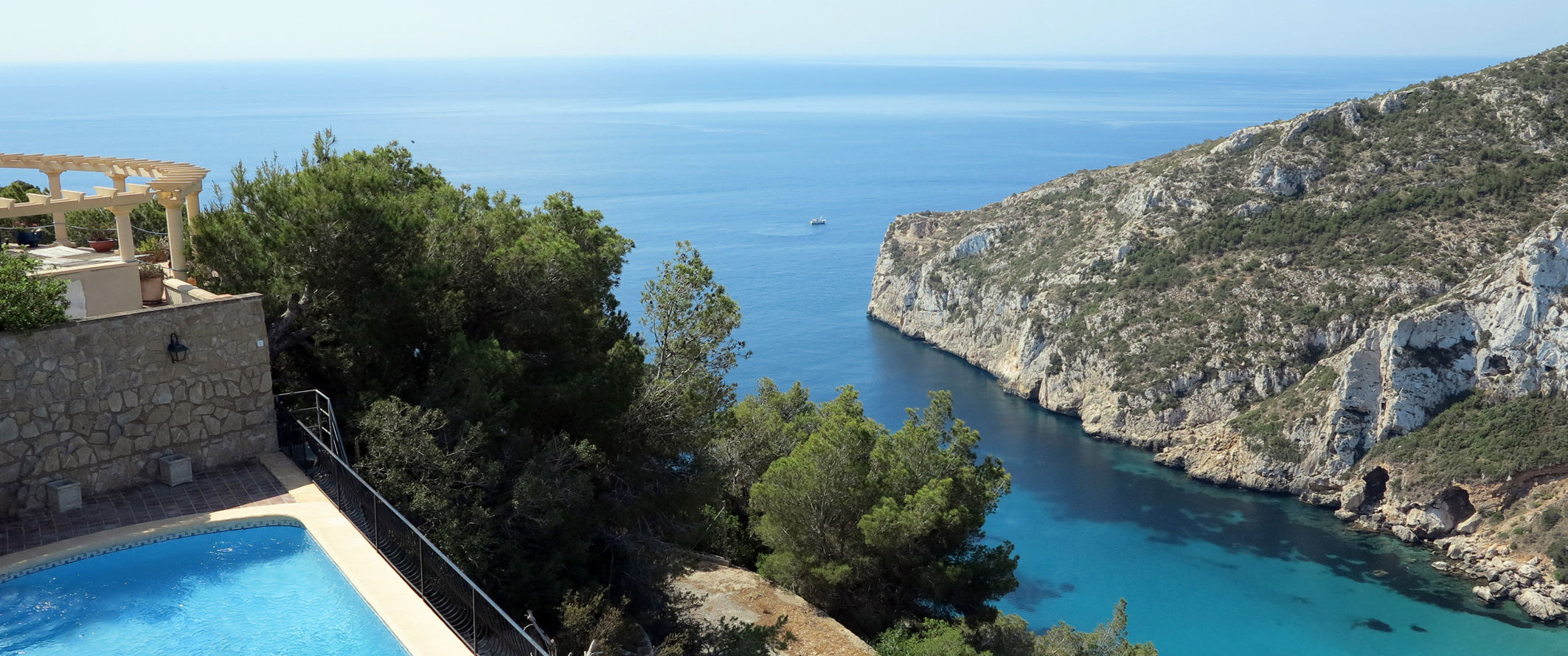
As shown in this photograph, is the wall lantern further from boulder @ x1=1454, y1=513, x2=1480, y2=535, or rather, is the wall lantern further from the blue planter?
boulder @ x1=1454, y1=513, x2=1480, y2=535

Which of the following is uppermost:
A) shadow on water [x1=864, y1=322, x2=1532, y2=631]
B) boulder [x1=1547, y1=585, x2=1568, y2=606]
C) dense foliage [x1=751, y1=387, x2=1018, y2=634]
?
dense foliage [x1=751, y1=387, x2=1018, y2=634]

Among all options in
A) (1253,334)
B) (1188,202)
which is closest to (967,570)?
(1253,334)

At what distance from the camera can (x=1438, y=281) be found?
41250 millimetres

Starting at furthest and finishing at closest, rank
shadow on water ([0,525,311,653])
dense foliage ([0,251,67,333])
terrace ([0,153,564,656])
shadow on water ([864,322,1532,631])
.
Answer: shadow on water ([864,322,1532,631]) < dense foliage ([0,251,67,333]) < terrace ([0,153,564,656]) < shadow on water ([0,525,311,653])

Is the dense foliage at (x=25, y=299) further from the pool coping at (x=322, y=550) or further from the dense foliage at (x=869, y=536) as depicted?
the dense foliage at (x=869, y=536)

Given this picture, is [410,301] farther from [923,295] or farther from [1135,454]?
[923,295]

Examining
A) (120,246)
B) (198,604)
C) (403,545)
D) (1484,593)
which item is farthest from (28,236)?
(1484,593)

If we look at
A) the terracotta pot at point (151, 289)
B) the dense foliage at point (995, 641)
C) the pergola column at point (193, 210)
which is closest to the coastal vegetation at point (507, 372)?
the pergola column at point (193, 210)

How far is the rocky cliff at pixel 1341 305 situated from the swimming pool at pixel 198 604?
123ft

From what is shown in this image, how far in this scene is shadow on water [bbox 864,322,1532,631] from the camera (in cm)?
3641

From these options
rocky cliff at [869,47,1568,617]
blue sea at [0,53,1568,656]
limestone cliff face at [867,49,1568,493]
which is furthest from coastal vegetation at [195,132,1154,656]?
limestone cliff face at [867,49,1568,493]

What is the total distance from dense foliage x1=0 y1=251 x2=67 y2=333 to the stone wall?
0.11 metres

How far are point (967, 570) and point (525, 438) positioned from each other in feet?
26.3

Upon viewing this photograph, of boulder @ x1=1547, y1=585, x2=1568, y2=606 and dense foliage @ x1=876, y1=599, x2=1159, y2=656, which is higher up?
dense foliage @ x1=876, y1=599, x2=1159, y2=656
